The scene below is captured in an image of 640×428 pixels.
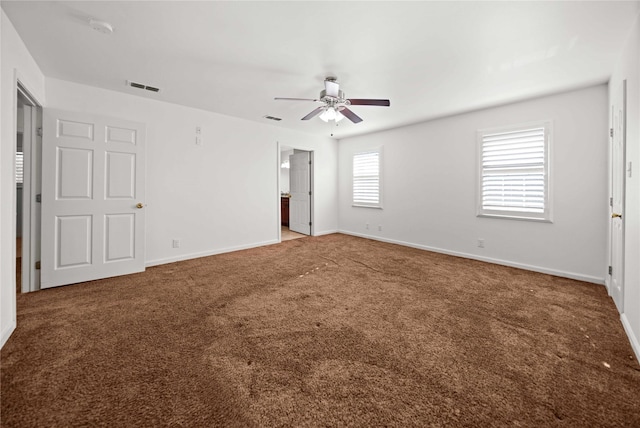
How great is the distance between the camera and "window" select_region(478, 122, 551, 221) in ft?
11.7

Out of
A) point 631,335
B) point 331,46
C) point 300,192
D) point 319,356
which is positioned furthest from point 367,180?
point 319,356

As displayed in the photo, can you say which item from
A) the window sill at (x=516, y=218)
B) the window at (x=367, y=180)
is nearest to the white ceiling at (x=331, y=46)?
the window sill at (x=516, y=218)

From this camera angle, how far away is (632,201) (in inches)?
81.9

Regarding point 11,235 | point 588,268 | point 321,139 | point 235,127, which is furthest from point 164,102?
point 588,268

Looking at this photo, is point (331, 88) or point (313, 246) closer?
point (331, 88)

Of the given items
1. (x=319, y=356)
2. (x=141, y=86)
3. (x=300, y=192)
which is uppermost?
(x=141, y=86)

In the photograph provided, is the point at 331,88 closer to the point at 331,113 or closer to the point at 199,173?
the point at 331,113

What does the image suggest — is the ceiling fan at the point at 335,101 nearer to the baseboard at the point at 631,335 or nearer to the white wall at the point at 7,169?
the white wall at the point at 7,169

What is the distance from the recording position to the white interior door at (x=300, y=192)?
20.7ft

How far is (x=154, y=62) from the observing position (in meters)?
2.77

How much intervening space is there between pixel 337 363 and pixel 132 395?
1157 millimetres

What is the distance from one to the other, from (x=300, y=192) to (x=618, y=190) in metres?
5.28

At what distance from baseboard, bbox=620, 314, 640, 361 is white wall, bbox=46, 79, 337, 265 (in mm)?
4725

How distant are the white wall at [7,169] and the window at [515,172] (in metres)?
5.38
